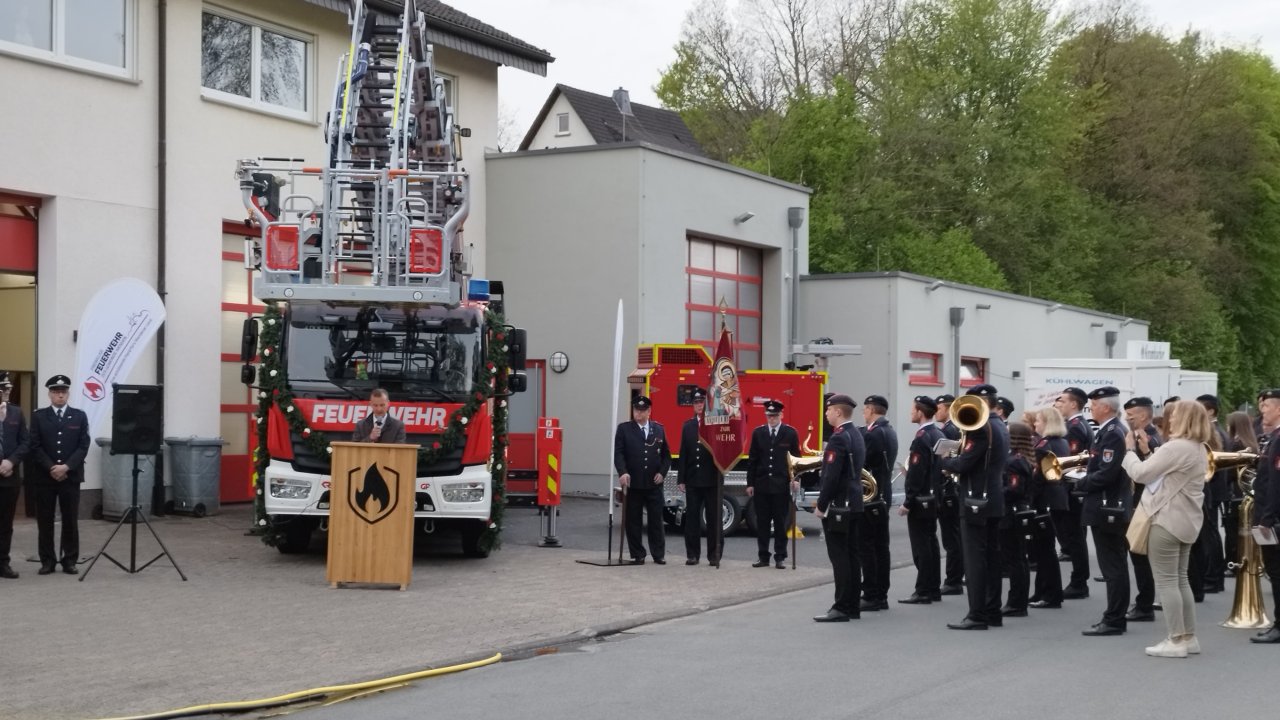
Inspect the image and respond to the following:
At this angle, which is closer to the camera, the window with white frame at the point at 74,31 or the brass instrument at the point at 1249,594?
the brass instrument at the point at 1249,594

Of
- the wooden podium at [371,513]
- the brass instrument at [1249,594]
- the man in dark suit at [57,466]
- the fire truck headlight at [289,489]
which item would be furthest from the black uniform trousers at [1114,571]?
the man in dark suit at [57,466]

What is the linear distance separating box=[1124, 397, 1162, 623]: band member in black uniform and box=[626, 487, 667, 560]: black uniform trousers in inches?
211

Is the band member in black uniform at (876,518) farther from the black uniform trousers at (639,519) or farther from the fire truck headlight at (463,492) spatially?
the fire truck headlight at (463,492)

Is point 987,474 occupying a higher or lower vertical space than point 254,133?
lower

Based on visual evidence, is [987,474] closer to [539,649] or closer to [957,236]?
[539,649]

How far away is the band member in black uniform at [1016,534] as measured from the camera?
40.5 feet

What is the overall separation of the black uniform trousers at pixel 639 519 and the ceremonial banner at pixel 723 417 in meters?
0.78

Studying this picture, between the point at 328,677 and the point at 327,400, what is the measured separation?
568cm

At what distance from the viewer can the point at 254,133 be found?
69.1 ft

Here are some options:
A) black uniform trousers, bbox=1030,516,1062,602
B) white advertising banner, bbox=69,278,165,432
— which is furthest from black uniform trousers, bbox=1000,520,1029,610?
white advertising banner, bbox=69,278,165,432

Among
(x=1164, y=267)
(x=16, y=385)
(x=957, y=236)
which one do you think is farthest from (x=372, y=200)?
(x=1164, y=267)

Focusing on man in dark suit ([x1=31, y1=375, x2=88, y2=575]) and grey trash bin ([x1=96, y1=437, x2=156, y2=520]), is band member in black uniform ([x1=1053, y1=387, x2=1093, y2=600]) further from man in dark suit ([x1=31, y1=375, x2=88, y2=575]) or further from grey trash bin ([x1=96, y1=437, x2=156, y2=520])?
grey trash bin ([x1=96, y1=437, x2=156, y2=520])

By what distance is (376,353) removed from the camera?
1497 centimetres

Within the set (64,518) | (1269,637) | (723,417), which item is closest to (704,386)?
(723,417)
